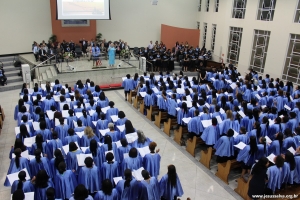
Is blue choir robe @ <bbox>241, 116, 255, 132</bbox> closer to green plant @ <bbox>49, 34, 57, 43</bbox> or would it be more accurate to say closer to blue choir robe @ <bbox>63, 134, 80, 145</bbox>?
blue choir robe @ <bbox>63, 134, 80, 145</bbox>

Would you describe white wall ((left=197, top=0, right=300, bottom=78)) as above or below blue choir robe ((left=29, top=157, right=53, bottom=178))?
above

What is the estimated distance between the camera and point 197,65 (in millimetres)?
19438

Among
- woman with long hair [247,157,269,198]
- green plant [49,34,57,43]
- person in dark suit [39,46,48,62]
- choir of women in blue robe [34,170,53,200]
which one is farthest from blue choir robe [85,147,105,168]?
green plant [49,34,57,43]

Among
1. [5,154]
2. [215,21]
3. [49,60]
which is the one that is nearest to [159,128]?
[5,154]

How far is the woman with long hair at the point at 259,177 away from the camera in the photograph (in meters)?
5.45

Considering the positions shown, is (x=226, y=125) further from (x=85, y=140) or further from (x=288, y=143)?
(x=85, y=140)

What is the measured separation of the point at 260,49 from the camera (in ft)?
56.2

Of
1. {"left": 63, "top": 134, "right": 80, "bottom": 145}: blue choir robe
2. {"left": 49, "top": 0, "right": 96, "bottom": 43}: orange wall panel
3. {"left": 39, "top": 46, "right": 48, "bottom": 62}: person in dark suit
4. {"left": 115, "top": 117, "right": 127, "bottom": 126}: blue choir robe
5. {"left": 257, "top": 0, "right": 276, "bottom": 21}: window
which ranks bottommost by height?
{"left": 63, "top": 134, "right": 80, "bottom": 145}: blue choir robe

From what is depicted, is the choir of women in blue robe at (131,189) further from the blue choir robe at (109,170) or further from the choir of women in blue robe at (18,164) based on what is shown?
the choir of women in blue robe at (18,164)

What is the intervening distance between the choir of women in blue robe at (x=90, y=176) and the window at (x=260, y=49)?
48.3 ft

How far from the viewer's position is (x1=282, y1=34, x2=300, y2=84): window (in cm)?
1469

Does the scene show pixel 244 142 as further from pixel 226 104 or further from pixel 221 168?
pixel 226 104

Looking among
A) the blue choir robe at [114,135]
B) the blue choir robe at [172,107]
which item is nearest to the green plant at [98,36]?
the blue choir robe at [172,107]

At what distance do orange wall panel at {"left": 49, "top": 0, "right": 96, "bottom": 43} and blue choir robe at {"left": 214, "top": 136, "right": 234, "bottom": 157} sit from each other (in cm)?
1571
